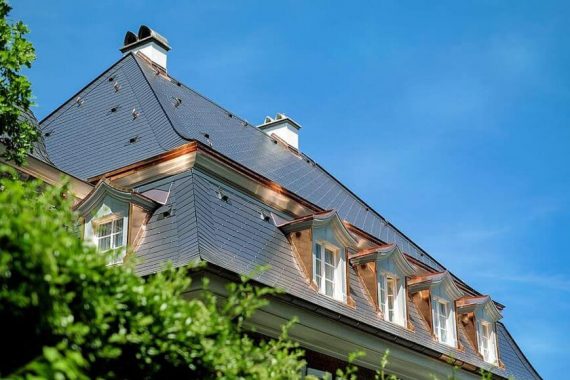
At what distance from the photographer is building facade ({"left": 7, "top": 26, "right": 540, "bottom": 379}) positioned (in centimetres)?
1616

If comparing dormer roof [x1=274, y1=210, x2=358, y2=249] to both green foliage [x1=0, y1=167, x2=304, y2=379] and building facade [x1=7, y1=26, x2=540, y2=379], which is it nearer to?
building facade [x1=7, y1=26, x2=540, y2=379]

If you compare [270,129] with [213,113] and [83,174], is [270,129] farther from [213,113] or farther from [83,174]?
[83,174]

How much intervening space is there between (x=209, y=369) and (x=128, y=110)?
13937 mm

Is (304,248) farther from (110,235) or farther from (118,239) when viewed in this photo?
(110,235)

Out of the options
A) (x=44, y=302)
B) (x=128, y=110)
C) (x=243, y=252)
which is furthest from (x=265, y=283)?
(x=44, y=302)

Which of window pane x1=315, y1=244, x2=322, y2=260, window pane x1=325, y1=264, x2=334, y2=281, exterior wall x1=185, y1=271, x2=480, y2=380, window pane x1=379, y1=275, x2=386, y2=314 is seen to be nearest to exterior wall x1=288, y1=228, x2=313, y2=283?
window pane x1=315, y1=244, x2=322, y2=260

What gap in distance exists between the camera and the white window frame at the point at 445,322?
22.2m

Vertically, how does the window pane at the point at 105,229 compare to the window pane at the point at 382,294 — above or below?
above

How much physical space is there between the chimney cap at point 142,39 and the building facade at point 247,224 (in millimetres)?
40

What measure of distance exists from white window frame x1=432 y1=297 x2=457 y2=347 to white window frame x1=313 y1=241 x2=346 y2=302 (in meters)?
4.28

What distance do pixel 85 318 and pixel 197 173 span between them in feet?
32.7

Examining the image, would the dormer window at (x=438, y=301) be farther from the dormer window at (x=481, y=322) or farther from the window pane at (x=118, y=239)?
the window pane at (x=118, y=239)

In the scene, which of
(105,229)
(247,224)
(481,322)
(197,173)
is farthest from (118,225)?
(481,322)

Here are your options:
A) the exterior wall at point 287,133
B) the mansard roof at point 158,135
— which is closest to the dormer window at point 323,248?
the mansard roof at point 158,135
